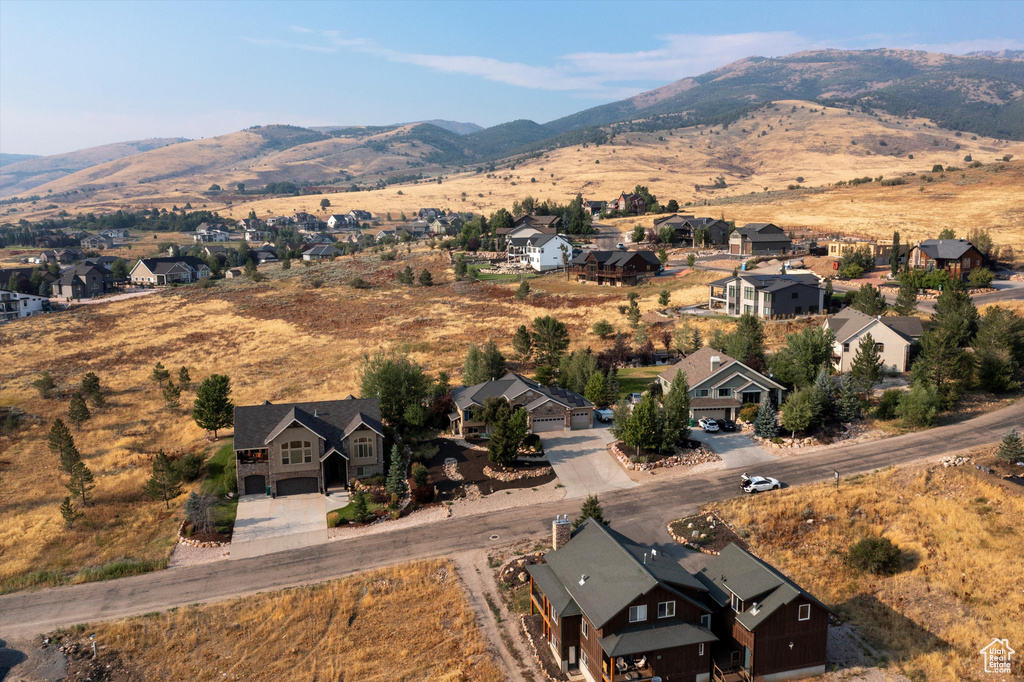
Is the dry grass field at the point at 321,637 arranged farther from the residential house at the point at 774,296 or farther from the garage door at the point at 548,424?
the residential house at the point at 774,296

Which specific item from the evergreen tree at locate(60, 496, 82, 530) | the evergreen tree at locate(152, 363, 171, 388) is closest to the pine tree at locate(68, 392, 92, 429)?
the evergreen tree at locate(152, 363, 171, 388)

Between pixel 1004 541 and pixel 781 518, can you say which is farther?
pixel 781 518

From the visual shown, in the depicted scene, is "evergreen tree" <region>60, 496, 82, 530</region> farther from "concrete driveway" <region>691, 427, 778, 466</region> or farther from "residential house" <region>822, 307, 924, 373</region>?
"residential house" <region>822, 307, 924, 373</region>

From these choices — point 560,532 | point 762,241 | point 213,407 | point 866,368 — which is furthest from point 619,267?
point 560,532

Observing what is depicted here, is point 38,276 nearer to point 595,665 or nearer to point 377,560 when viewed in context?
point 377,560

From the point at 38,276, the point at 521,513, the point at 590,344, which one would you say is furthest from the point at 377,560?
the point at 38,276

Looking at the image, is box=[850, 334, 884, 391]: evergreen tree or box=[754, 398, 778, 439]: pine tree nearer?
box=[754, 398, 778, 439]: pine tree

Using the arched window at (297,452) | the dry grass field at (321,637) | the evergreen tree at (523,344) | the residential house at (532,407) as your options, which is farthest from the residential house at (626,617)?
the evergreen tree at (523,344)
